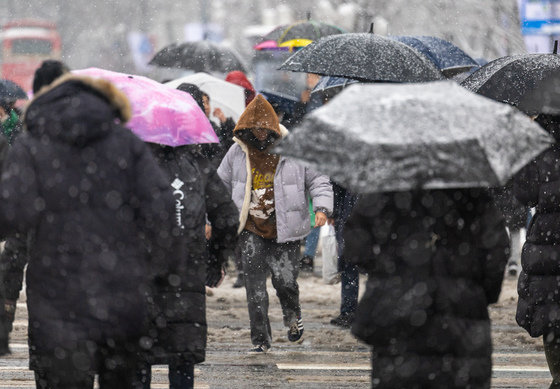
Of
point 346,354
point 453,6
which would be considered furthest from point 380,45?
point 453,6

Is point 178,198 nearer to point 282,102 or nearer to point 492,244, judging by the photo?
point 492,244

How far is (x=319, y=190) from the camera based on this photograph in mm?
9391

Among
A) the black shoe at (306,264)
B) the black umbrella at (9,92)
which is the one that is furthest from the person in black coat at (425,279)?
the black shoe at (306,264)

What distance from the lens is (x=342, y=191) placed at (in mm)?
10570

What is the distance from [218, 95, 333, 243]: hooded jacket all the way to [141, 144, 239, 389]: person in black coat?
2049mm

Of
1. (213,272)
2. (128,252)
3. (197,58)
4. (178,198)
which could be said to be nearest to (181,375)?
(213,272)

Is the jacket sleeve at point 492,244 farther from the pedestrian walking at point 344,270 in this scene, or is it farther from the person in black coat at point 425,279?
the pedestrian walking at point 344,270

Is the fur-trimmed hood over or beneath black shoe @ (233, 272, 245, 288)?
over

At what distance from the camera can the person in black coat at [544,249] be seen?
24.6ft

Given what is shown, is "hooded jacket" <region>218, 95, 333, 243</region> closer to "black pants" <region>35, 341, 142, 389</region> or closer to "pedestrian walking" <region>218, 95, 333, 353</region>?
"pedestrian walking" <region>218, 95, 333, 353</region>

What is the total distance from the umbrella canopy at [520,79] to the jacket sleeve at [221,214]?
241 cm

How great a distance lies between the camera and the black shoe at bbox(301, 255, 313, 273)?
14.4m

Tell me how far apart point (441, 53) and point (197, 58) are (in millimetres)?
5292

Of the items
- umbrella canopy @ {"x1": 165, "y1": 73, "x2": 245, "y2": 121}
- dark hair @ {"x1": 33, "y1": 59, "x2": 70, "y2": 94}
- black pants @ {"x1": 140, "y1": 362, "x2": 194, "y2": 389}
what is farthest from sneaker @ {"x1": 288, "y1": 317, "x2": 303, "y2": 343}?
dark hair @ {"x1": 33, "y1": 59, "x2": 70, "y2": 94}
